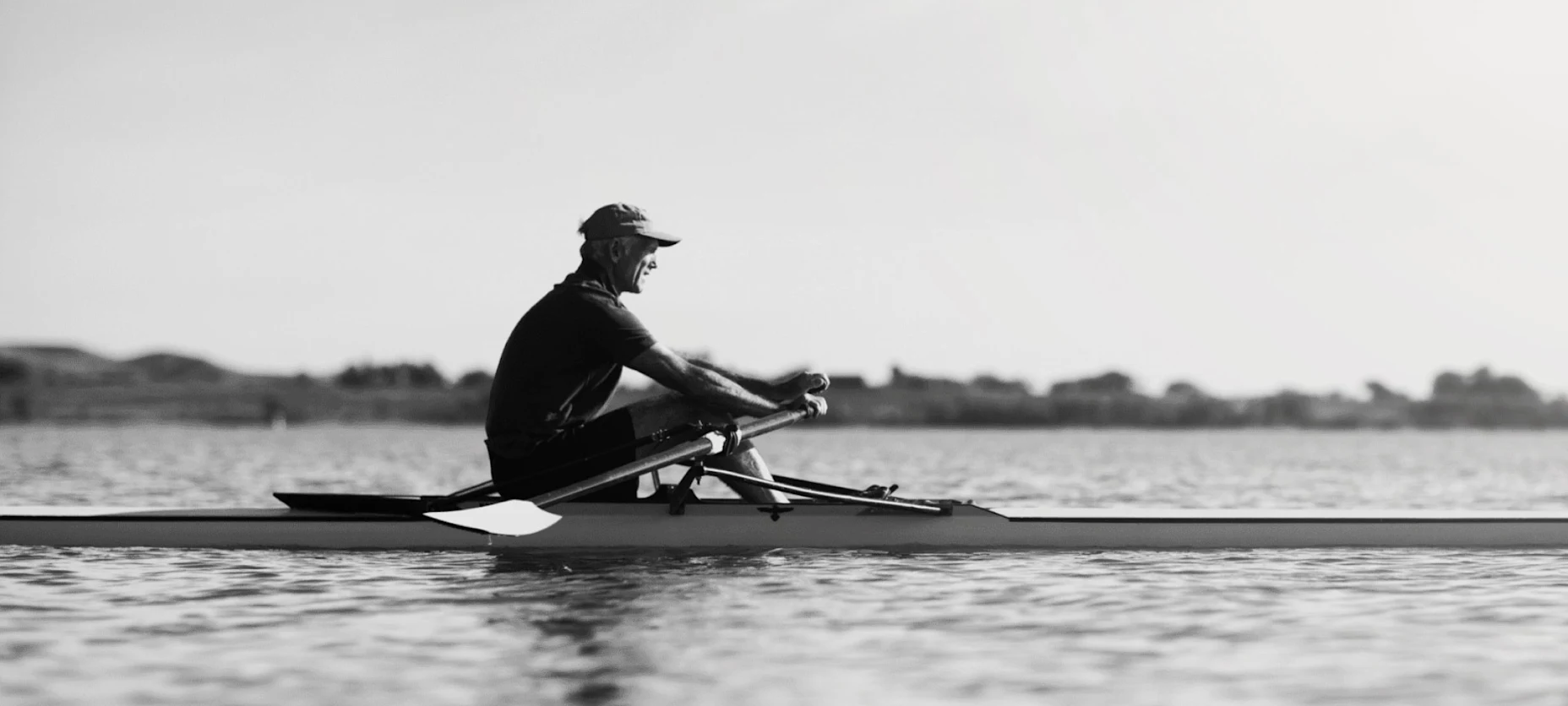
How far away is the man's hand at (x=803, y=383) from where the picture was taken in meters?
8.88

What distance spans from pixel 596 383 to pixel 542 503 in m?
0.72

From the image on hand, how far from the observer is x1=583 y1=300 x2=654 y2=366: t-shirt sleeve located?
8.27 meters

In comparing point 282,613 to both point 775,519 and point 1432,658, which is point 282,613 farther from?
point 1432,658

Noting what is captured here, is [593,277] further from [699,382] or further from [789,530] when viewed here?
[789,530]

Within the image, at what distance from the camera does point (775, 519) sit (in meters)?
9.05

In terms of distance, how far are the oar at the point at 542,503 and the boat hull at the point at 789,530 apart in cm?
34

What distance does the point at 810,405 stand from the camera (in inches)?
351

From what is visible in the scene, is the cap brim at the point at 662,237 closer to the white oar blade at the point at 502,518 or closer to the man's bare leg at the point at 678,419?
the man's bare leg at the point at 678,419

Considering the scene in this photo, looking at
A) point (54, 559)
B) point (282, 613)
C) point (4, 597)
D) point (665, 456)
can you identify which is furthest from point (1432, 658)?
point (54, 559)

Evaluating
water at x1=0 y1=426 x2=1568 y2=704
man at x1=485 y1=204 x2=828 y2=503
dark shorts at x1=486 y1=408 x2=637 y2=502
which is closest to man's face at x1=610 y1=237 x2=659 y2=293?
man at x1=485 y1=204 x2=828 y2=503

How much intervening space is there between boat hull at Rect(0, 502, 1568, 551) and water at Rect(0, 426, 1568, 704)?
0.12 meters

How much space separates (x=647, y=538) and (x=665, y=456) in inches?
27.8

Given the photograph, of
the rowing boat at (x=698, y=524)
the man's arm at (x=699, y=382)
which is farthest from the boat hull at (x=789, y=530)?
the man's arm at (x=699, y=382)

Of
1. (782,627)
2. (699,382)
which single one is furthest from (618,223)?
(782,627)
